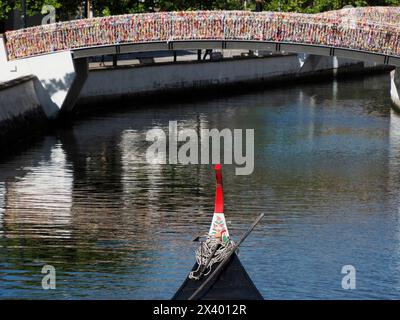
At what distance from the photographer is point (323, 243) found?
3909 centimetres

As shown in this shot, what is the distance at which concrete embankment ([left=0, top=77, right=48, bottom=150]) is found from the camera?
6070cm

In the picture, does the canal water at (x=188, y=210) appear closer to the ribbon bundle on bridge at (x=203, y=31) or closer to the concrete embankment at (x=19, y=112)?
Answer: the concrete embankment at (x=19, y=112)

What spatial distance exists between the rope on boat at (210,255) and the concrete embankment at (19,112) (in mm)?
32463

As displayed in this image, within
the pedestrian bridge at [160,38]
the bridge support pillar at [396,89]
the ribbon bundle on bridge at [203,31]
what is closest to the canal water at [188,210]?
the pedestrian bridge at [160,38]

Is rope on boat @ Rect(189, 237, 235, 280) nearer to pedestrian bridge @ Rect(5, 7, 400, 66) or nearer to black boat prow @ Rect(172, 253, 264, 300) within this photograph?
black boat prow @ Rect(172, 253, 264, 300)

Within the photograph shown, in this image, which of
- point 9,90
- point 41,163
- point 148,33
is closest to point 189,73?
point 148,33

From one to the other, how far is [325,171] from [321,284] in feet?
63.3

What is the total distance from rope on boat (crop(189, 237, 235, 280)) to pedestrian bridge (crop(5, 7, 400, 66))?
41.1 m

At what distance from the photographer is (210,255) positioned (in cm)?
2755

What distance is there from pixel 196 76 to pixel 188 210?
47947 mm

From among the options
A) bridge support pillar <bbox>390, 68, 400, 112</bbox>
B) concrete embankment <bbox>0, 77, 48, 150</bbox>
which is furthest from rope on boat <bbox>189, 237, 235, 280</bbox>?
bridge support pillar <bbox>390, 68, 400, 112</bbox>

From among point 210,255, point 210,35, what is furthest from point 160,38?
point 210,255

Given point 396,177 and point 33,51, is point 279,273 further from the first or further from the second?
point 33,51

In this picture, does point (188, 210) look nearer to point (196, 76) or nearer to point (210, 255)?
point (210, 255)
